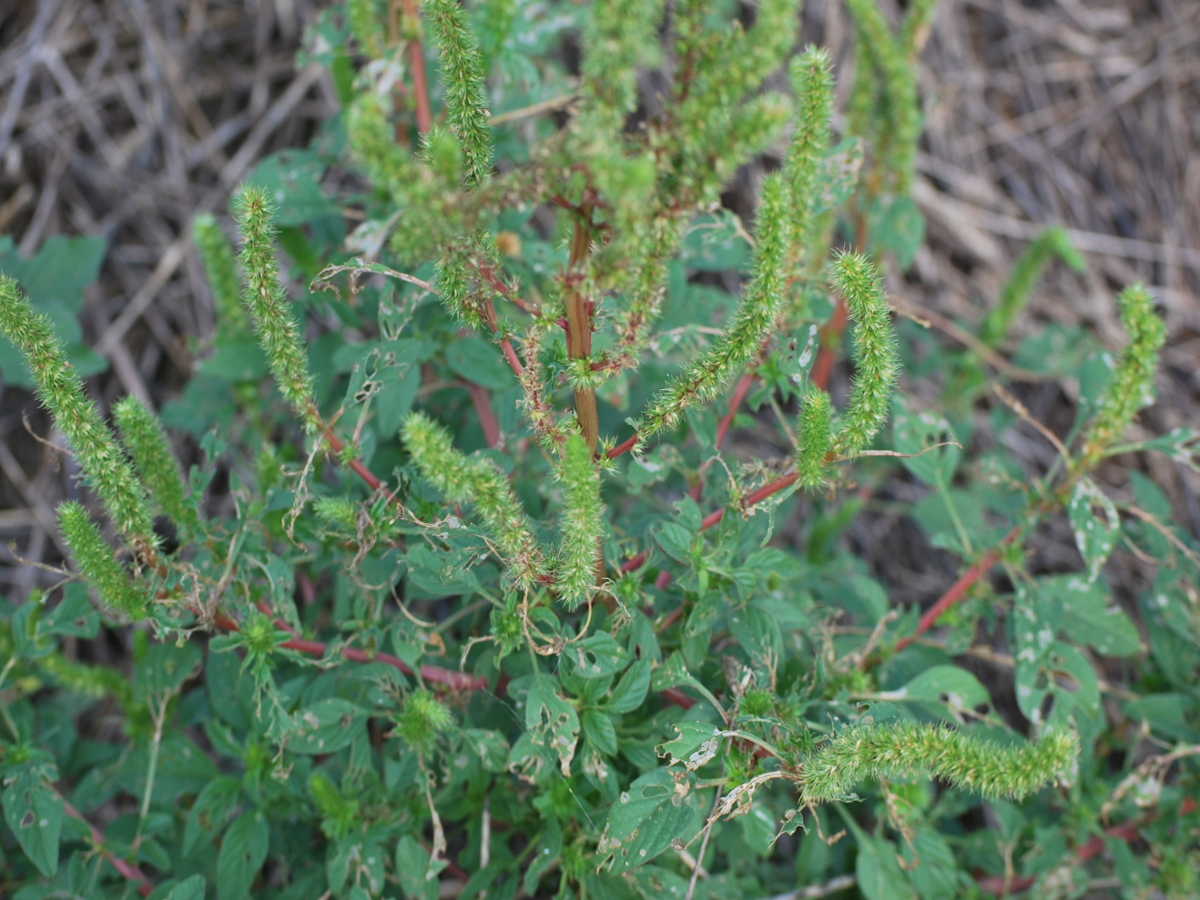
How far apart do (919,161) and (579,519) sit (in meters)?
2.74

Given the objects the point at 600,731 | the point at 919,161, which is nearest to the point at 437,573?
the point at 600,731

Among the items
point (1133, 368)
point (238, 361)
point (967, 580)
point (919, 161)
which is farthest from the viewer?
point (919, 161)

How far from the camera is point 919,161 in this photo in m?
3.38

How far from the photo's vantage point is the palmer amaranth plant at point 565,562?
120cm

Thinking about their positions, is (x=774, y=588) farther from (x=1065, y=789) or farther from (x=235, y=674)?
(x=235, y=674)

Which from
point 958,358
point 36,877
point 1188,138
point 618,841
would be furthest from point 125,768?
point 1188,138

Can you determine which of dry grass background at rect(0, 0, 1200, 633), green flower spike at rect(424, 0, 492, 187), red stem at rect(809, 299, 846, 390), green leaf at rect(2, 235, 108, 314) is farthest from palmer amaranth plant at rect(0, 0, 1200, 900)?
dry grass background at rect(0, 0, 1200, 633)

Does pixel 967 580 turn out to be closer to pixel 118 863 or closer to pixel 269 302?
pixel 269 302

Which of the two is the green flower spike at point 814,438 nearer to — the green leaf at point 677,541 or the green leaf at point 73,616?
the green leaf at point 677,541

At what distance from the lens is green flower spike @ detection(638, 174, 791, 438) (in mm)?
1222

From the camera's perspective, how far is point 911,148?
2461 millimetres

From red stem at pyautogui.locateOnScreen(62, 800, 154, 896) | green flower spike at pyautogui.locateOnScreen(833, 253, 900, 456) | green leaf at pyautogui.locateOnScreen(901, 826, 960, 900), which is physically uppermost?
green flower spike at pyautogui.locateOnScreen(833, 253, 900, 456)

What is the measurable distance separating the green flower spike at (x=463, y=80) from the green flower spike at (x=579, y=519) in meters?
0.38

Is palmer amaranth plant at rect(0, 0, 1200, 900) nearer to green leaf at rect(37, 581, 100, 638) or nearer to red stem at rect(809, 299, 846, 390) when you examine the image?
green leaf at rect(37, 581, 100, 638)
